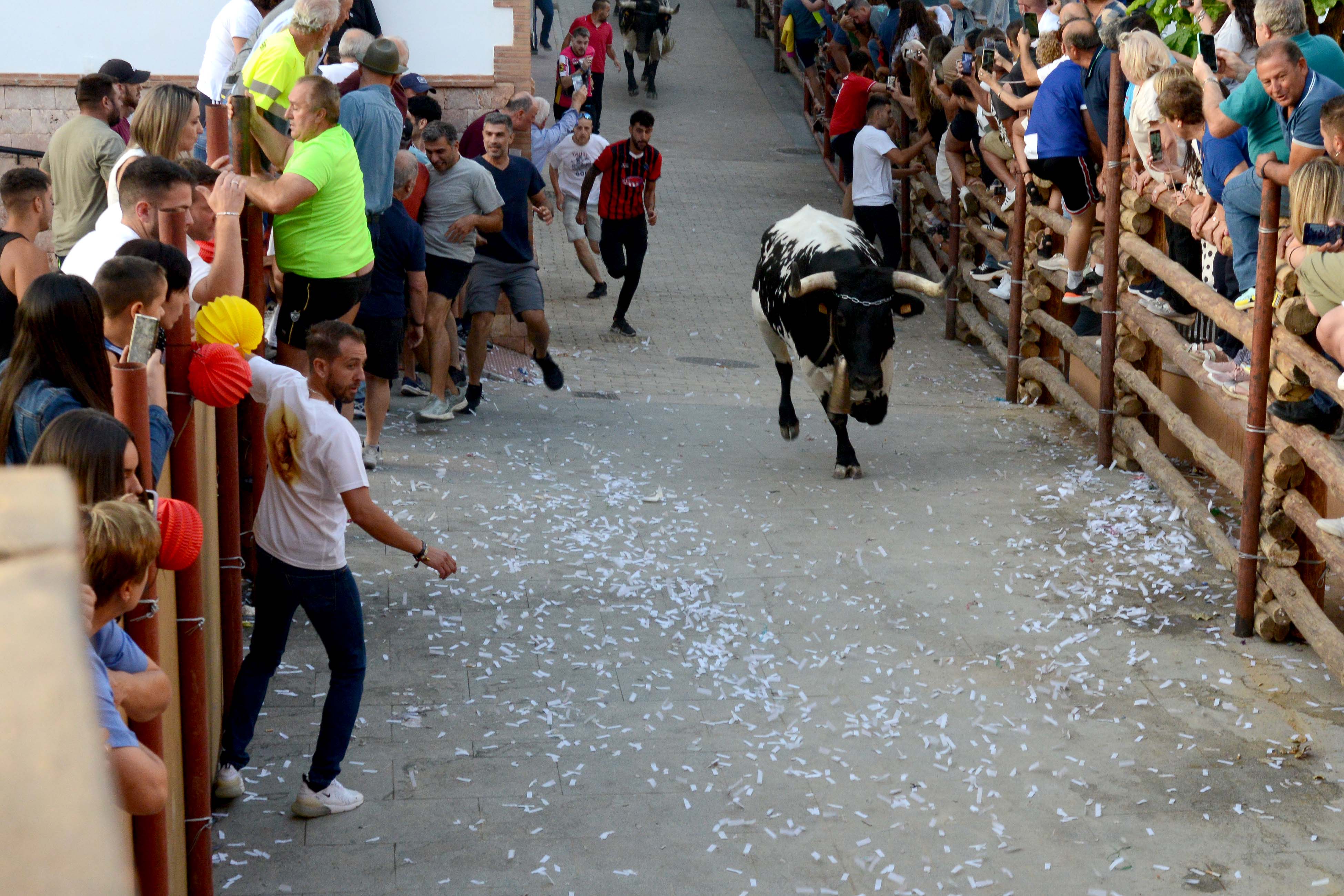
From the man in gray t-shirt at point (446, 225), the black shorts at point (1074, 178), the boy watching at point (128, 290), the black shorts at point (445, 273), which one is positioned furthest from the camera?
the black shorts at point (445, 273)

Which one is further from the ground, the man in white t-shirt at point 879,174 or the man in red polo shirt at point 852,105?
the man in red polo shirt at point 852,105

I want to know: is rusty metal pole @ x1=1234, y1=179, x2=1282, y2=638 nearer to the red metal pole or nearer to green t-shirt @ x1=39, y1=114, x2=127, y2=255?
the red metal pole

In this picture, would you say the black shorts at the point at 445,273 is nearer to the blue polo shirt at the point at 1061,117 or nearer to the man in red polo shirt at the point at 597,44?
the blue polo shirt at the point at 1061,117

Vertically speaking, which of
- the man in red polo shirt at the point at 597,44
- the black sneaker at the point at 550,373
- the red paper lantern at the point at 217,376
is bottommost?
the black sneaker at the point at 550,373

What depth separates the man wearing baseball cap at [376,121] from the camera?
28.8 feet

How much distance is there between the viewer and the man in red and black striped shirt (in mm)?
13477

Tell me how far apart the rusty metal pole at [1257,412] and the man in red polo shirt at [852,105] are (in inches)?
328

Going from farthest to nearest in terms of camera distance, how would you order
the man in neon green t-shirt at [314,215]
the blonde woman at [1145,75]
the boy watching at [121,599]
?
the blonde woman at [1145,75]
the man in neon green t-shirt at [314,215]
the boy watching at [121,599]

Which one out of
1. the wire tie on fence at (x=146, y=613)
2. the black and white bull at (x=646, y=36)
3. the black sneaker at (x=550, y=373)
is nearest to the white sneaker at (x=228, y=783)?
the wire tie on fence at (x=146, y=613)

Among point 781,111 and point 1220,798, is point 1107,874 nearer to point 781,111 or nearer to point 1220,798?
point 1220,798

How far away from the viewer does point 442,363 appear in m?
10.4

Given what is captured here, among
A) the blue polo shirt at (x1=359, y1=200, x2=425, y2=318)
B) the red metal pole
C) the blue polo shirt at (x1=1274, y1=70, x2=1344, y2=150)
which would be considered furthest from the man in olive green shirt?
the blue polo shirt at (x1=1274, y1=70, x2=1344, y2=150)

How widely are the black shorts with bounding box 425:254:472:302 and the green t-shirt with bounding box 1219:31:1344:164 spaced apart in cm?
527

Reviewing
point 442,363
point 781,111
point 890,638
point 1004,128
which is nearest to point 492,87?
point 442,363
